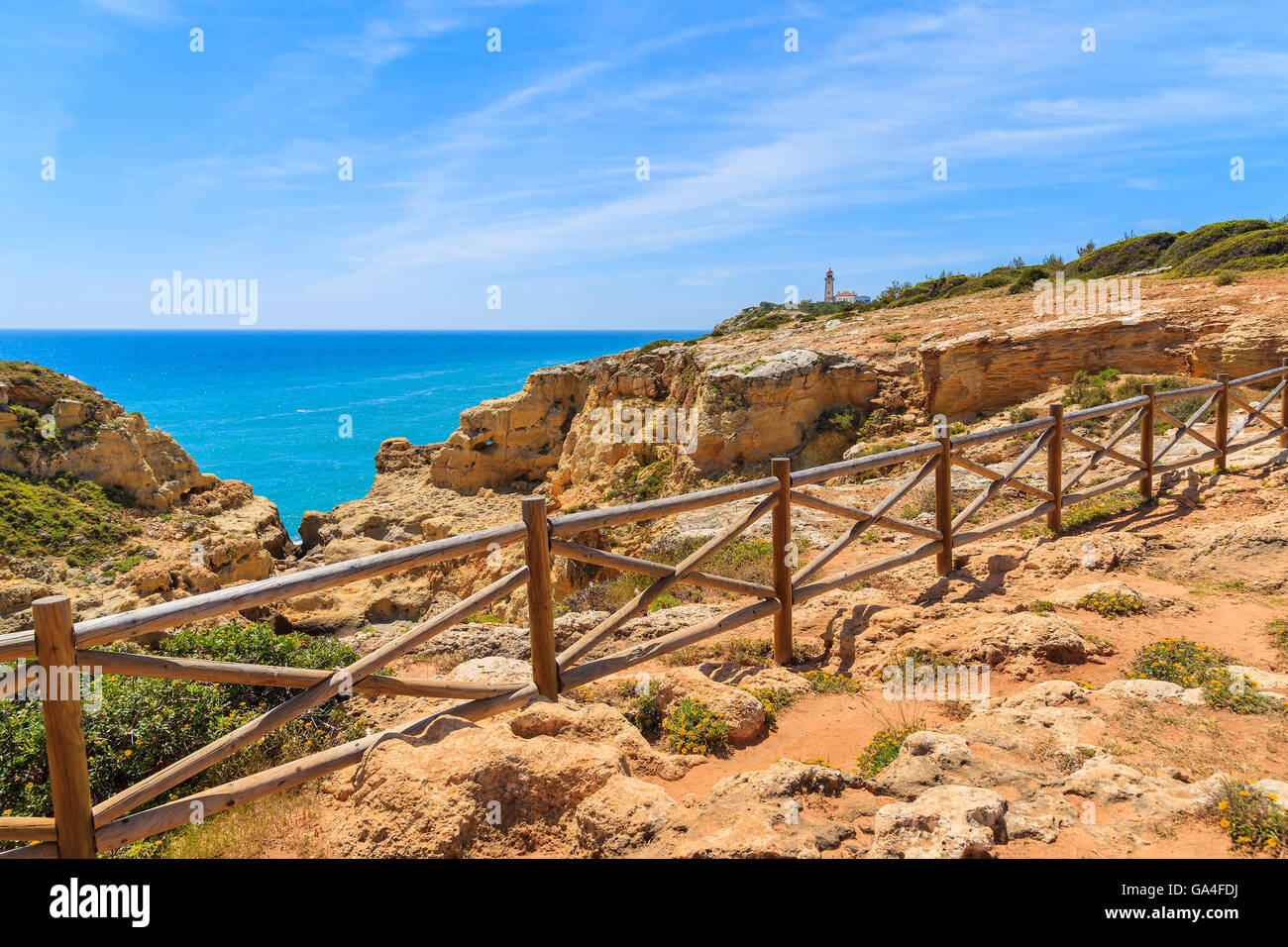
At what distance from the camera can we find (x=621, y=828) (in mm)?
2898

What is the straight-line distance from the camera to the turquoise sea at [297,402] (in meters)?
52.7

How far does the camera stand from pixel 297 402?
88.0 metres

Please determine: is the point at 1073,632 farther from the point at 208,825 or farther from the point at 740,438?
the point at 740,438

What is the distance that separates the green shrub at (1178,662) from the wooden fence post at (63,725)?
6.33m

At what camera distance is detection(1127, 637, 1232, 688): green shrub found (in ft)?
15.6

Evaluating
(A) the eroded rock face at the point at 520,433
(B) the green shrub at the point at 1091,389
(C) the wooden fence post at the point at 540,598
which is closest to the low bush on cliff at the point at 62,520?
(A) the eroded rock face at the point at 520,433

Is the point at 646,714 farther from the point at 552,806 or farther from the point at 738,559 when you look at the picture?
the point at 738,559

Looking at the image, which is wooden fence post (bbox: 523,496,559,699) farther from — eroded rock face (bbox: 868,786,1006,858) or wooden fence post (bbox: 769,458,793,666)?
eroded rock face (bbox: 868,786,1006,858)

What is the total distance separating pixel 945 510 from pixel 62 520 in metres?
23.1

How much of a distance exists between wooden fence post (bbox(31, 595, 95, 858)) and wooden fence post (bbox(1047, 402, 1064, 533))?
953 centimetres

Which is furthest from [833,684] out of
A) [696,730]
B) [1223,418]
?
[1223,418]
